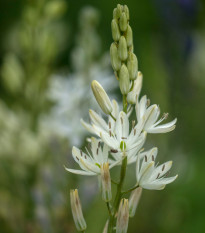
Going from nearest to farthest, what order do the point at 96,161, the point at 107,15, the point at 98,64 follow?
1. the point at 96,161
2. the point at 98,64
3. the point at 107,15

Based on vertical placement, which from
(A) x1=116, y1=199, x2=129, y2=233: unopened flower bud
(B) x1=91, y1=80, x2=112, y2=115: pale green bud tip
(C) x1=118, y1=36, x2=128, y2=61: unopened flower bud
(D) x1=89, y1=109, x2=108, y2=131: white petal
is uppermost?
(C) x1=118, y1=36, x2=128, y2=61: unopened flower bud

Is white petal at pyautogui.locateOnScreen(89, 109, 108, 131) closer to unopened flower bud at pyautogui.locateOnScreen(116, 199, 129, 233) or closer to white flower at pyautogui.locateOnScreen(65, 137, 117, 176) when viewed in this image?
white flower at pyautogui.locateOnScreen(65, 137, 117, 176)

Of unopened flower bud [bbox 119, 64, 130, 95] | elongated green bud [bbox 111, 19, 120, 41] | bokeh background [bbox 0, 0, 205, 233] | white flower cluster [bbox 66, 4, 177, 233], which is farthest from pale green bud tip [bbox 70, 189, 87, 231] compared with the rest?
bokeh background [bbox 0, 0, 205, 233]

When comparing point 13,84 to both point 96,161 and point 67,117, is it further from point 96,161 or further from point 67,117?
point 96,161

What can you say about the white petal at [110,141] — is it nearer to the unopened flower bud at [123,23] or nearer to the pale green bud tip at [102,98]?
the pale green bud tip at [102,98]

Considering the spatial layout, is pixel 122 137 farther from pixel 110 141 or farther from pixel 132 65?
pixel 132 65

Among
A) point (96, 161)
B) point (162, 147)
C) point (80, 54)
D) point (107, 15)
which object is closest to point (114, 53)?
point (96, 161)

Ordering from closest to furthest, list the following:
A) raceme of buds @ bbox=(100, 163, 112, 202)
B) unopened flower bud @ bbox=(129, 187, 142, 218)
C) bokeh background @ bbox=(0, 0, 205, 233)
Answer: raceme of buds @ bbox=(100, 163, 112, 202) → unopened flower bud @ bbox=(129, 187, 142, 218) → bokeh background @ bbox=(0, 0, 205, 233)
